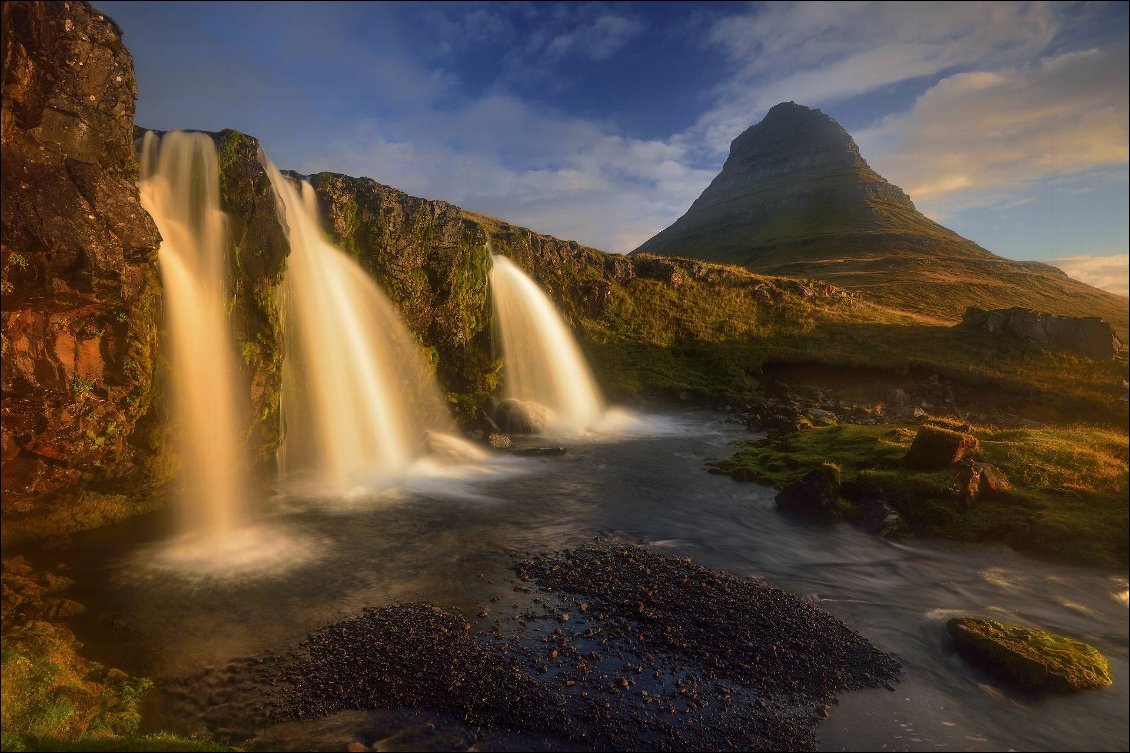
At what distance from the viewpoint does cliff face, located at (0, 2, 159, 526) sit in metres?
14.7

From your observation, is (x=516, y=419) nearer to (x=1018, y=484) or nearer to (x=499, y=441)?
(x=499, y=441)

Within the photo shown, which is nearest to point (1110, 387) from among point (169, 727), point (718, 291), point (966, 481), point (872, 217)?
point (966, 481)

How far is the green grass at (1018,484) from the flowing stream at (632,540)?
1.34 m

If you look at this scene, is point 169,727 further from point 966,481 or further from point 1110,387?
point 1110,387

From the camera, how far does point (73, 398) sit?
1727 centimetres

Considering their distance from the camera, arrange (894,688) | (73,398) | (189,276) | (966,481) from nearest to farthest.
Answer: (894,688) < (73,398) < (189,276) < (966,481)

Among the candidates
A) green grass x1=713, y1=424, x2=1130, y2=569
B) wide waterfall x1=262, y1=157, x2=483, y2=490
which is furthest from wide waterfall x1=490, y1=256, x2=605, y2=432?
green grass x1=713, y1=424, x2=1130, y2=569

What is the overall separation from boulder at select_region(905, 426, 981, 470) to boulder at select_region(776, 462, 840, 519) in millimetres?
4320

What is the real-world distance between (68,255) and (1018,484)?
128 ft

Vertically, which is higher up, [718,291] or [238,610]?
[718,291]

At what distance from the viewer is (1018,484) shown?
1007 inches

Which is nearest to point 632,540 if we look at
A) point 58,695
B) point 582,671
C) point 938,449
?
point 582,671

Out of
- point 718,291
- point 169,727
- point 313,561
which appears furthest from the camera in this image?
point 718,291

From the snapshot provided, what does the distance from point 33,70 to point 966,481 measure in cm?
3729
